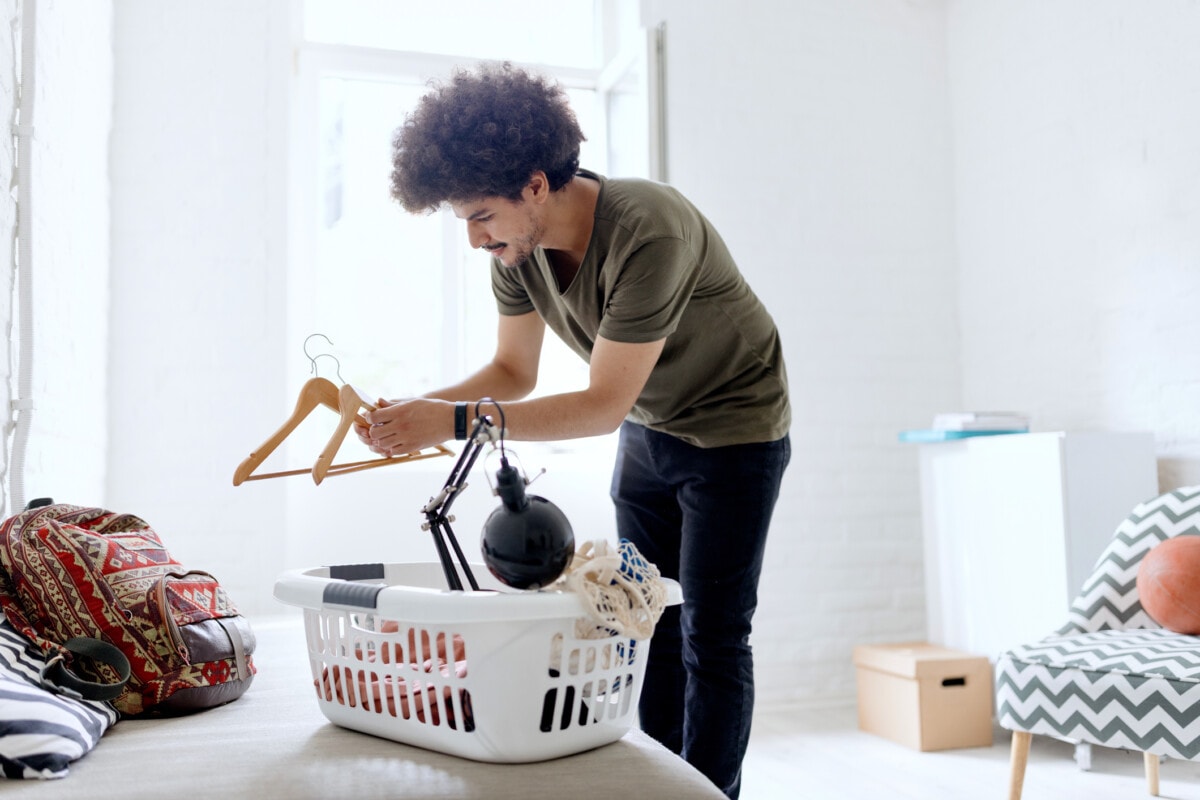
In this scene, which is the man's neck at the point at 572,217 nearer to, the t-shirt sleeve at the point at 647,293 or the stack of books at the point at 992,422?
the t-shirt sleeve at the point at 647,293

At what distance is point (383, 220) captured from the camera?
3521 millimetres

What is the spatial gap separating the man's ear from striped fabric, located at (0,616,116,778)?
85cm

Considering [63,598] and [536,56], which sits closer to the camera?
[63,598]

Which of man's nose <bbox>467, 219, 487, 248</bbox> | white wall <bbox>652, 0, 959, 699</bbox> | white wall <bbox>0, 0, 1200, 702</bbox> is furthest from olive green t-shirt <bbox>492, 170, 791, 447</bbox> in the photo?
white wall <bbox>652, 0, 959, 699</bbox>

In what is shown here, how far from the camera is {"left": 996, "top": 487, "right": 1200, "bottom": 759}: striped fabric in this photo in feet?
6.43

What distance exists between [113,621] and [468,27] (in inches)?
115

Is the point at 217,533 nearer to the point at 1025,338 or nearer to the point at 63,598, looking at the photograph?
the point at 63,598

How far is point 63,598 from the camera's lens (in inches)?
48.8

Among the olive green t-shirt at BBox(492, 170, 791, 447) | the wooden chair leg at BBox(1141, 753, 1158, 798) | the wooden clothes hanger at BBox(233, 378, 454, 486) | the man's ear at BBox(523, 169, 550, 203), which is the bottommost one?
the wooden chair leg at BBox(1141, 753, 1158, 798)

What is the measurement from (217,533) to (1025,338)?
2692 millimetres

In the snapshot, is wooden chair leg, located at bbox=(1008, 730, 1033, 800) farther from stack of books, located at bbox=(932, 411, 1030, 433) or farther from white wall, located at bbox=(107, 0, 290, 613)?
white wall, located at bbox=(107, 0, 290, 613)

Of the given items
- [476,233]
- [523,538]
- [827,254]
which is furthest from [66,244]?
[827,254]

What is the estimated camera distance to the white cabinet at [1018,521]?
2.77 meters

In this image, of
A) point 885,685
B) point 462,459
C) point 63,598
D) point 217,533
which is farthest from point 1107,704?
point 217,533
